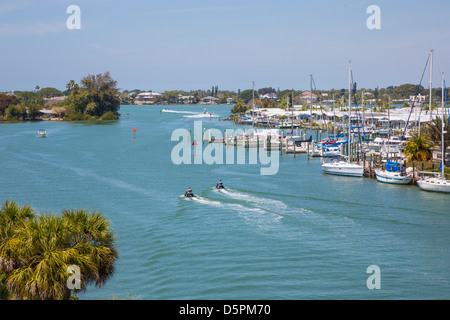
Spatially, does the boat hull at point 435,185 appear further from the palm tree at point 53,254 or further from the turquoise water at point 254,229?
the palm tree at point 53,254

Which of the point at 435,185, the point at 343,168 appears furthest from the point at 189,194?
the point at 435,185

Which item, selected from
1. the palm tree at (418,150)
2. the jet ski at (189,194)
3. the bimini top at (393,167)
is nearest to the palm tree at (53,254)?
the jet ski at (189,194)

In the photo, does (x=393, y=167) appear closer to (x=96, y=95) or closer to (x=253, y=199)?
(x=253, y=199)

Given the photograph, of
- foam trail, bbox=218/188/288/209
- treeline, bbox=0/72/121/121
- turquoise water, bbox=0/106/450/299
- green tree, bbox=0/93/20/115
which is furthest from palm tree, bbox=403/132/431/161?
green tree, bbox=0/93/20/115

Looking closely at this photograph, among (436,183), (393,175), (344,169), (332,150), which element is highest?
(332,150)

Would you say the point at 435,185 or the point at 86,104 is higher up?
the point at 86,104

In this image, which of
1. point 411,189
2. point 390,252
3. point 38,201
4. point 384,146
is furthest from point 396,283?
point 384,146
